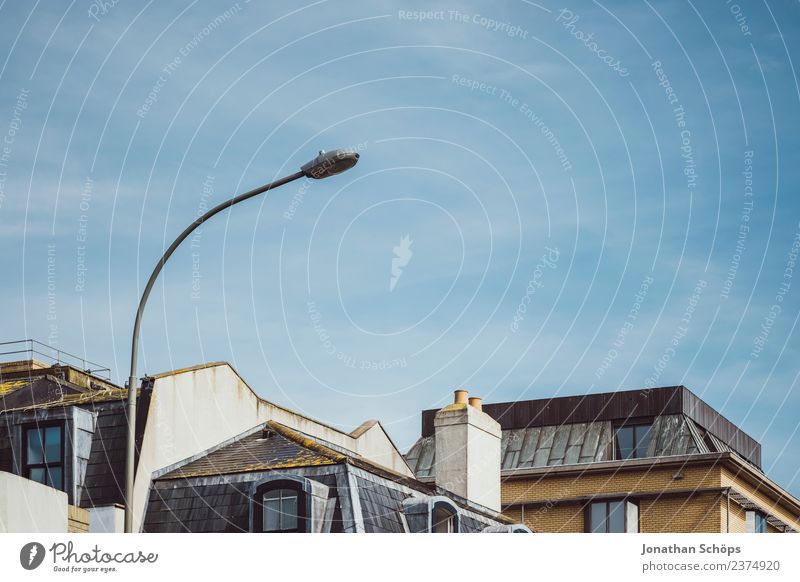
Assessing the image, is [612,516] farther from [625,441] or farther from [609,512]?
[625,441]

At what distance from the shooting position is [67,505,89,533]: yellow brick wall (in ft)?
99.1

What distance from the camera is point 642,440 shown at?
55281 mm

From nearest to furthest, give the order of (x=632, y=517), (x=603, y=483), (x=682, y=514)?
(x=682, y=514) → (x=632, y=517) → (x=603, y=483)

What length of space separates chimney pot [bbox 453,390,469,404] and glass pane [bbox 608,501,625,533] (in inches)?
574

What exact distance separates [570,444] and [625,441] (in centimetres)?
208

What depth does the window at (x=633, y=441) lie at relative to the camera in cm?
5491

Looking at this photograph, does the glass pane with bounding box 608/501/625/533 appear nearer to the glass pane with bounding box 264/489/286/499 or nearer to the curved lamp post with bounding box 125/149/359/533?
the glass pane with bounding box 264/489/286/499

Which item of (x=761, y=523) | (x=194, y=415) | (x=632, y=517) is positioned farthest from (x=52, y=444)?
(x=761, y=523)

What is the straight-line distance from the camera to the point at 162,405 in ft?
109

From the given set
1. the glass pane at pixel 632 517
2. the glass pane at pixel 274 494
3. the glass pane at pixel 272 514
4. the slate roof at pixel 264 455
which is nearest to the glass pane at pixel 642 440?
the glass pane at pixel 632 517
